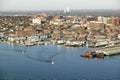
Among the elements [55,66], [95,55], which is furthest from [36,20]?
[55,66]

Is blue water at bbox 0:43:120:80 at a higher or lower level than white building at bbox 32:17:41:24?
lower

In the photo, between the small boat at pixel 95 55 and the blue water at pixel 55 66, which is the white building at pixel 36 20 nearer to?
the blue water at pixel 55 66

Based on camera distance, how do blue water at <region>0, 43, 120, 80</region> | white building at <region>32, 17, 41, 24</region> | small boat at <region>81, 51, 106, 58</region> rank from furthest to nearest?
white building at <region>32, 17, 41, 24</region>, small boat at <region>81, 51, 106, 58</region>, blue water at <region>0, 43, 120, 80</region>

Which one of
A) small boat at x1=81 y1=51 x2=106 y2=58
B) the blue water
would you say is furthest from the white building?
small boat at x1=81 y1=51 x2=106 y2=58

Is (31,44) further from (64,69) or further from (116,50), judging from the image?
(64,69)

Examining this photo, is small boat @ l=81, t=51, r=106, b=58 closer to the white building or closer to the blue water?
the blue water

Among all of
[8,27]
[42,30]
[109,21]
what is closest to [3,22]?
[8,27]

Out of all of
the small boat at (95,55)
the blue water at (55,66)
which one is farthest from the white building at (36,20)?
the small boat at (95,55)

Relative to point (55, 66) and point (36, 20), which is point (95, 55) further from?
point (36, 20)
